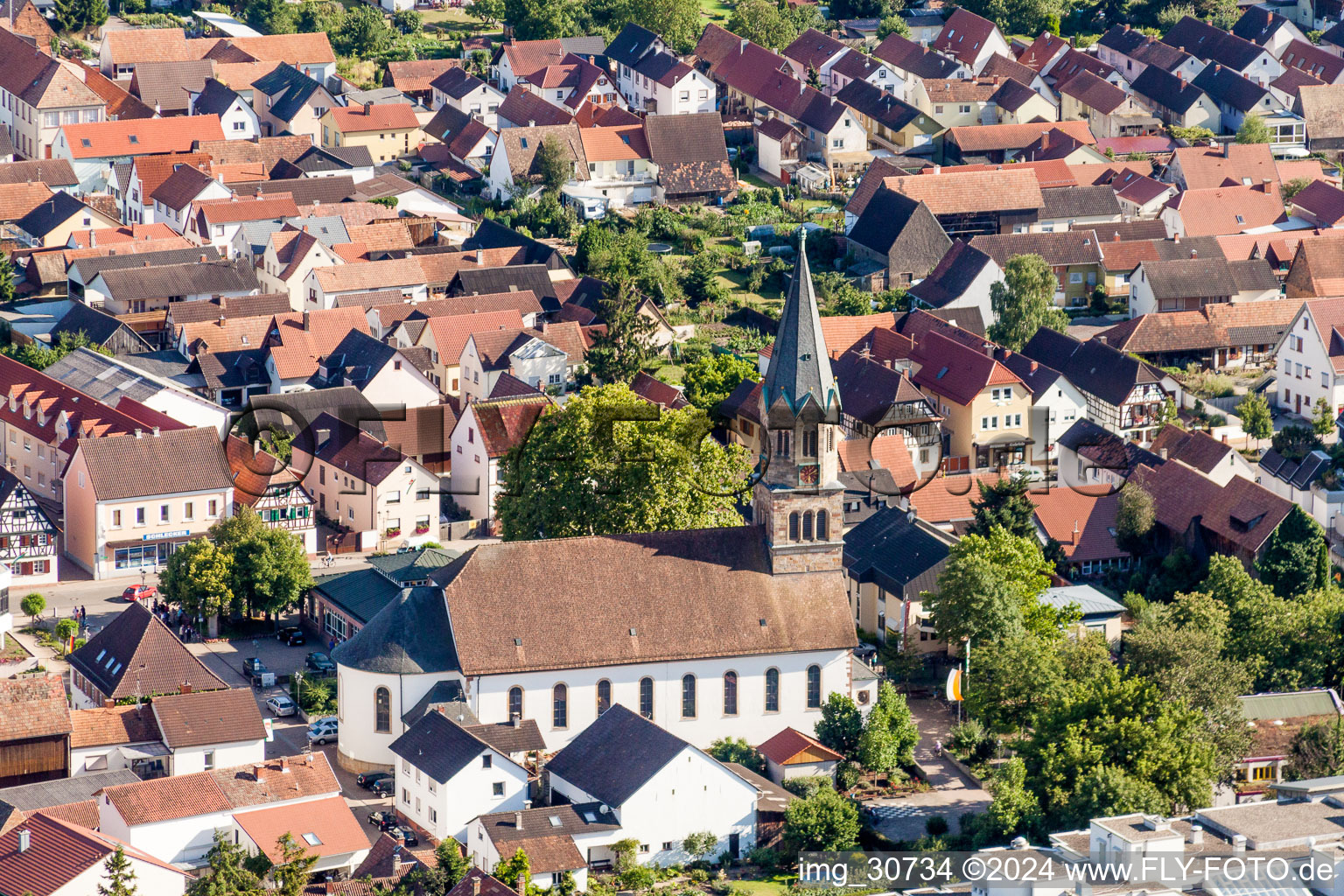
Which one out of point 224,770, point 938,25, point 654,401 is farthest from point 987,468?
point 938,25

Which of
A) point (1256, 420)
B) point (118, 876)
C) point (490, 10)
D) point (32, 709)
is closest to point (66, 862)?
point (118, 876)

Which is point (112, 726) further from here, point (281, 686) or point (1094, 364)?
point (1094, 364)

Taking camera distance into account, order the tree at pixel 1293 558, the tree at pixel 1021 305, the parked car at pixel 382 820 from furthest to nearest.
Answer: the tree at pixel 1021 305 → the tree at pixel 1293 558 → the parked car at pixel 382 820

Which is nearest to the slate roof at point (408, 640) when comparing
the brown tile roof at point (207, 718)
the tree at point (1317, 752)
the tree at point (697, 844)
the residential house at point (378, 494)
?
the brown tile roof at point (207, 718)

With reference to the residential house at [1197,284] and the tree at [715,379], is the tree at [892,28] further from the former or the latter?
the tree at [715,379]

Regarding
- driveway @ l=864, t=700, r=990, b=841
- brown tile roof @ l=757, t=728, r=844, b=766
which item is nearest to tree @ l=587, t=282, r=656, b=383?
driveway @ l=864, t=700, r=990, b=841

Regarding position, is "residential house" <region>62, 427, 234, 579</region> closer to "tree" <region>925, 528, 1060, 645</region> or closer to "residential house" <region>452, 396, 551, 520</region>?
"residential house" <region>452, 396, 551, 520</region>

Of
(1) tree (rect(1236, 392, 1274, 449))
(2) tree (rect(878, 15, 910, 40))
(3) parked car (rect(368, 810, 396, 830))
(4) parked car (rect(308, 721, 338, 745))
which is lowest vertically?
(3) parked car (rect(368, 810, 396, 830))

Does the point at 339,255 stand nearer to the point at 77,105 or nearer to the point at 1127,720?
the point at 77,105
